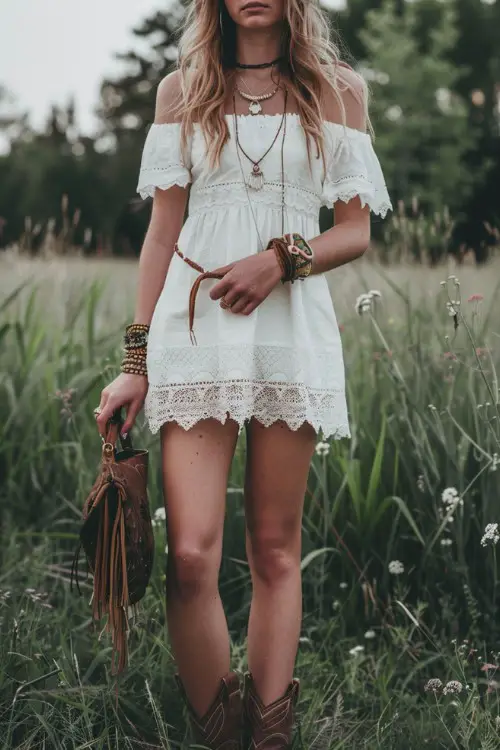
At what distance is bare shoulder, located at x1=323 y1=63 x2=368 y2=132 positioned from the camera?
8.02 feet

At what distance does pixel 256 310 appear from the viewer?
2.33 meters

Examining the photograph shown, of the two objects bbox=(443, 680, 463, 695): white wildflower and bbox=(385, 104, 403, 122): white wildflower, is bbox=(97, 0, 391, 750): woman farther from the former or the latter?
bbox=(385, 104, 403, 122): white wildflower

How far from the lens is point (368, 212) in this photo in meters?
2.49

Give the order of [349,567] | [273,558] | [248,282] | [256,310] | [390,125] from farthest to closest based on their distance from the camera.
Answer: [390,125]
[349,567]
[273,558]
[256,310]
[248,282]

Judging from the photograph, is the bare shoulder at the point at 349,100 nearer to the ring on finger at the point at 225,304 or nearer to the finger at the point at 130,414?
the ring on finger at the point at 225,304

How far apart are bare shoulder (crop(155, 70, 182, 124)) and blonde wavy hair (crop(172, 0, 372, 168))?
0.02 metres

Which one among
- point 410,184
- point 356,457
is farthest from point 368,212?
point 410,184

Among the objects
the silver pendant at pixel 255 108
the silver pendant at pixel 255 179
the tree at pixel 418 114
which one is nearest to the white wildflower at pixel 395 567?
the silver pendant at pixel 255 179

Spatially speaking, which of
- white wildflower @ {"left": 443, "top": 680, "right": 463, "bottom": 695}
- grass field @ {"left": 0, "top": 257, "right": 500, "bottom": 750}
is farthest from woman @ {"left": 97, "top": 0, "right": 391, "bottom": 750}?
white wildflower @ {"left": 443, "top": 680, "right": 463, "bottom": 695}

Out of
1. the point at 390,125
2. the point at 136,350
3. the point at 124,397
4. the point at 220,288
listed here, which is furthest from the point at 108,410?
the point at 390,125

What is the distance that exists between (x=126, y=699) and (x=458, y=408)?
1.66 metres

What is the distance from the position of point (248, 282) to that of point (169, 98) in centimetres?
62

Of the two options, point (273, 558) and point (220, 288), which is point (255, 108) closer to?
point (220, 288)

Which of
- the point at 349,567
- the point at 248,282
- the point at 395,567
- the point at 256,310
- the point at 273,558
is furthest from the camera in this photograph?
the point at 349,567
